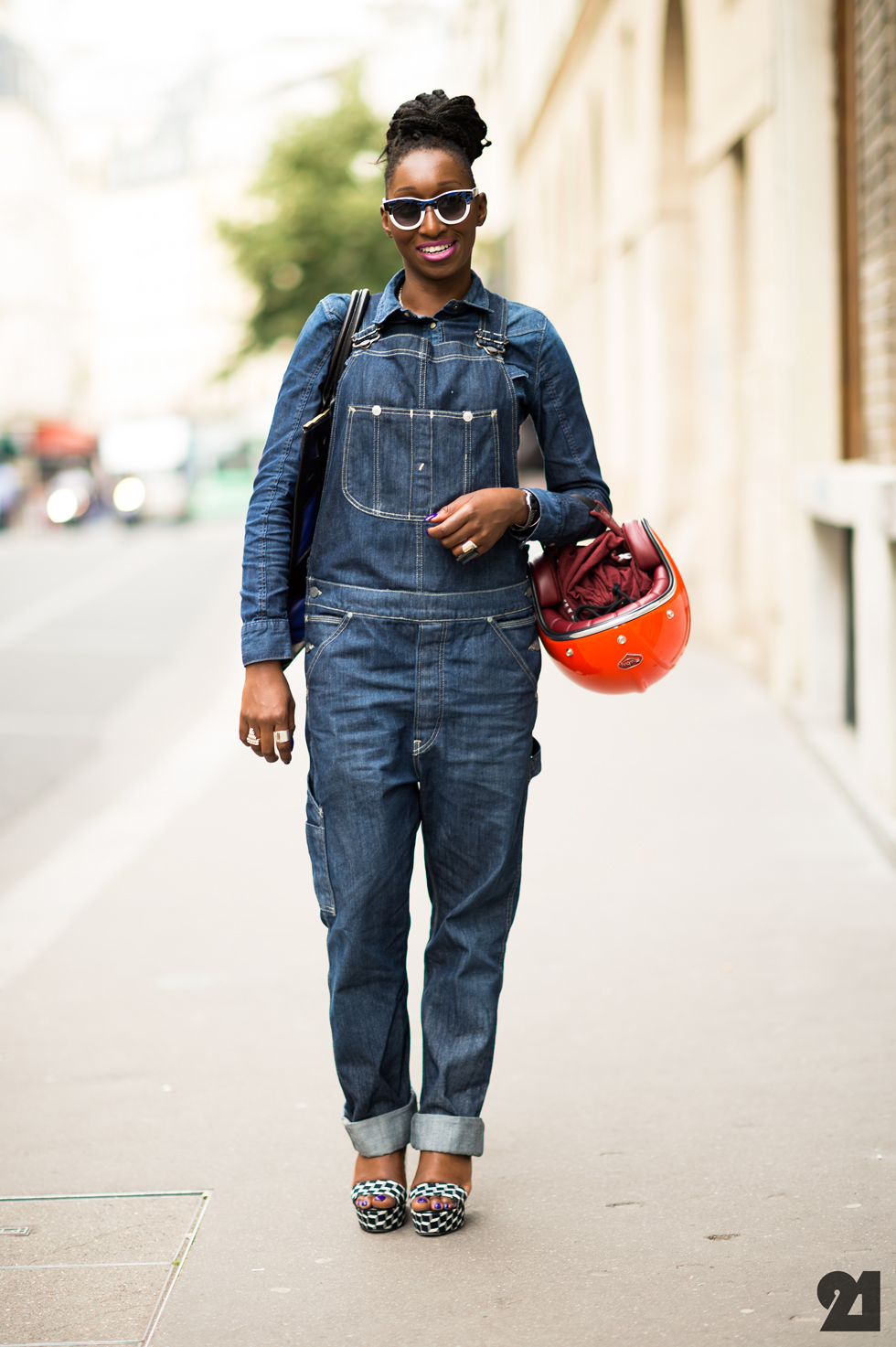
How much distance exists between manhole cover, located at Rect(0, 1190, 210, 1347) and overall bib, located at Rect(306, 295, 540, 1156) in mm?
410

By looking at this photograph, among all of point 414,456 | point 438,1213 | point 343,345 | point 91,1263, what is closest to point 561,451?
point 414,456

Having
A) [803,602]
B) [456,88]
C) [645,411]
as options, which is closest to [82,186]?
[456,88]

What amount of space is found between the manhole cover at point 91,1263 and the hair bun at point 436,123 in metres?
2.02

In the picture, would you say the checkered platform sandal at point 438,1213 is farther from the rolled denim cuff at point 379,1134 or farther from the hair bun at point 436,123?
the hair bun at point 436,123

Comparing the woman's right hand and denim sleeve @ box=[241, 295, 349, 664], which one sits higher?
denim sleeve @ box=[241, 295, 349, 664]

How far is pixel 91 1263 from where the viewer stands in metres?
3.10

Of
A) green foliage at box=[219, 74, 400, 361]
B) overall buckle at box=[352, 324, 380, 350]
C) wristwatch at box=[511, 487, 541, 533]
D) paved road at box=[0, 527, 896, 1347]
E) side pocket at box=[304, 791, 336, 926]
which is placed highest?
green foliage at box=[219, 74, 400, 361]

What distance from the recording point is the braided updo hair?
309cm

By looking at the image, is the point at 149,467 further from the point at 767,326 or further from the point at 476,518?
the point at 476,518

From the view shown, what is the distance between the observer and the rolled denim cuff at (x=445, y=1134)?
3.23m

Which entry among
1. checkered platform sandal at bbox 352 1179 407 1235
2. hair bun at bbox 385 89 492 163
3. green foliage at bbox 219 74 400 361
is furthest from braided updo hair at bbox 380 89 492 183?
green foliage at bbox 219 74 400 361

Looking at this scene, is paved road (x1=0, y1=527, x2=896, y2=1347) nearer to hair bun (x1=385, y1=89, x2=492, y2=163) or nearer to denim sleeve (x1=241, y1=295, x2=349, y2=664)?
denim sleeve (x1=241, y1=295, x2=349, y2=664)

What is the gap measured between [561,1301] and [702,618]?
10168 millimetres

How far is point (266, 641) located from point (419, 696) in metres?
0.29
